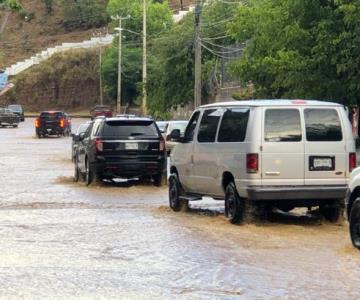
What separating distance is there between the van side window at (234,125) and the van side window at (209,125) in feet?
0.93

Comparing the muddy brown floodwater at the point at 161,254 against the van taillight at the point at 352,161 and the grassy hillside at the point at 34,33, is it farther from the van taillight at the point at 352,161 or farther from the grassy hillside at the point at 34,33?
the grassy hillside at the point at 34,33

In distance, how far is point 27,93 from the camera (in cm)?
12194

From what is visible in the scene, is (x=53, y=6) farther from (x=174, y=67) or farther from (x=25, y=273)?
(x=25, y=273)

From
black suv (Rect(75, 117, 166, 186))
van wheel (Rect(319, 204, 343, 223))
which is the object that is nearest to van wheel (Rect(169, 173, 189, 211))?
van wheel (Rect(319, 204, 343, 223))

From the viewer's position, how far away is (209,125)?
48.3 feet

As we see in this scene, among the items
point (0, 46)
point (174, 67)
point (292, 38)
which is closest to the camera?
point (292, 38)

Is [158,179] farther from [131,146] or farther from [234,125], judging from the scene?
[234,125]

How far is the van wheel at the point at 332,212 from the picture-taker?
14125 mm

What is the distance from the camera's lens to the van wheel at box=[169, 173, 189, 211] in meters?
16.0

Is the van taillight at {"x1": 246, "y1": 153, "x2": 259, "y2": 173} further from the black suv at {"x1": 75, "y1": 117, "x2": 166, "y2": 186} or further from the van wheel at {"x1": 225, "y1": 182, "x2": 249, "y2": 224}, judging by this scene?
the black suv at {"x1": 75, "y1": 117, "x2": 166, "y2": 186}

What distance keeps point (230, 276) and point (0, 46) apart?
138 meters

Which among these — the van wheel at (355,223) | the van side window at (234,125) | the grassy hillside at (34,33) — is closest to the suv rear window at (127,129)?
the van side window at (234,125)

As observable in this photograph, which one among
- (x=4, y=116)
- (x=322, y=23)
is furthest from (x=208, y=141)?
(x=4, y=116)

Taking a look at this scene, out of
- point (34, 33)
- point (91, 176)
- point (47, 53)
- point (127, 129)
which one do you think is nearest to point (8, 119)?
point (47, 53)
